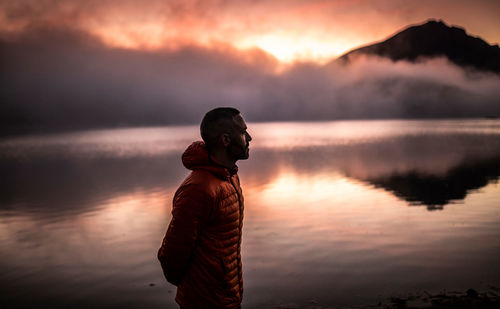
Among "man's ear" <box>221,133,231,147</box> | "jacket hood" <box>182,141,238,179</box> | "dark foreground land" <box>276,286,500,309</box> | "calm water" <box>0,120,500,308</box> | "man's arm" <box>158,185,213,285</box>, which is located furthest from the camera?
"calm water" <box>0,120,500,308</box>

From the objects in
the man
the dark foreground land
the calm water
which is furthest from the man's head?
the calm water

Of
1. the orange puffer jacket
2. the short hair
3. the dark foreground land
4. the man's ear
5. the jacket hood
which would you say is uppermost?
the short hair

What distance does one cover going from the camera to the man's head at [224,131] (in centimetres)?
358

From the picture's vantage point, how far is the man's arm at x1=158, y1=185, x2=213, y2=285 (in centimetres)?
324

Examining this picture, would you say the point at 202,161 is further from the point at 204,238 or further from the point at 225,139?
the point at 204,238

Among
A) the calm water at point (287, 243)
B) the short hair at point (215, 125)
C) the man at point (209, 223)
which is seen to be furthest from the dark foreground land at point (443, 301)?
the short hair at point (215, 125)

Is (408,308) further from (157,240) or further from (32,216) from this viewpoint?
(32,216)

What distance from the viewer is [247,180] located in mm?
34531

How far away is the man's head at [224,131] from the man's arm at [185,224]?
54 centimetres

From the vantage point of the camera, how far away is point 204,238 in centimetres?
347

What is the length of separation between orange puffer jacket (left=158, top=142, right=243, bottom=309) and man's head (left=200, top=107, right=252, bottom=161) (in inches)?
5.2

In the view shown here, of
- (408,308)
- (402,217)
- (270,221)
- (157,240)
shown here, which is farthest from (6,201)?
(408,308)

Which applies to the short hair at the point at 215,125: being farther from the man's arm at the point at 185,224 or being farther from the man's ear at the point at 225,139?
the man's arm at the point at 185,224

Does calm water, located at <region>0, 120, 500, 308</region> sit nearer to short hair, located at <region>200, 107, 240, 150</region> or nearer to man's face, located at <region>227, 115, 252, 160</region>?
man's face, located at <region>227, 115, 252, 160</region>
